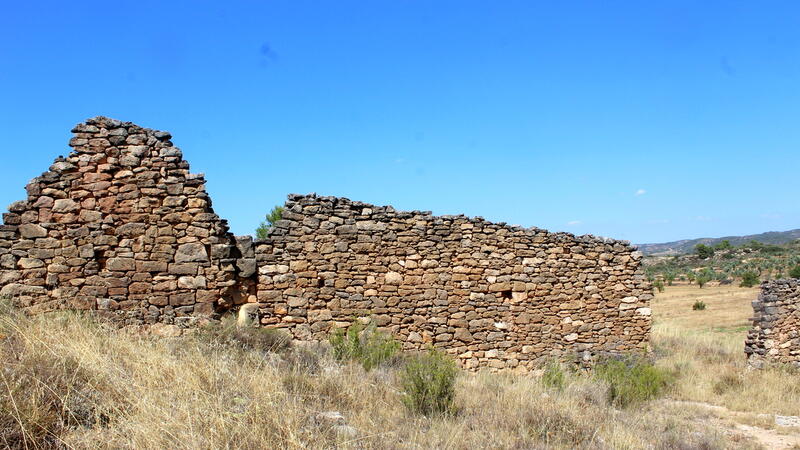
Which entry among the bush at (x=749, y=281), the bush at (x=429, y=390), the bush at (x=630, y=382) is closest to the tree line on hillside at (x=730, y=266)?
the bush at (x=749, y=281)

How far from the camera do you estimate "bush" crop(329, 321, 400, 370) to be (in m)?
8.35

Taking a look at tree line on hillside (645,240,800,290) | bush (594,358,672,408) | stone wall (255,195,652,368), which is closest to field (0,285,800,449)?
bush (594,358,672,408)

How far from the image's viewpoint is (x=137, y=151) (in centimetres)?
852

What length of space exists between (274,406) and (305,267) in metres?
4.69

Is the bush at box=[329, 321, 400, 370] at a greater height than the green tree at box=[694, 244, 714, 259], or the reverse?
the green tree at box=[694, 244, 714, 259]

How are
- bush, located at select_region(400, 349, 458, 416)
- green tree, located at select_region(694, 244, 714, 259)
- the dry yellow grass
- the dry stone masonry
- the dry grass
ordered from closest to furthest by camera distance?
1. bush, located at select_region(400, 349, 458, 416)
2. the dry stone masonry
3. the dry grass
4. the dry yellow grass
5. green tree, located at select_region(694, 244, 714, 259)

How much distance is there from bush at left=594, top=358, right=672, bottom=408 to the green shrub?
649mm

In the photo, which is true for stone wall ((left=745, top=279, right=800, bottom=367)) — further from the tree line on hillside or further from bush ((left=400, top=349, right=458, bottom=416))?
the tree line on hillside

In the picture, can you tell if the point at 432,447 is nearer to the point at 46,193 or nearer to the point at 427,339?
the point at 427,339

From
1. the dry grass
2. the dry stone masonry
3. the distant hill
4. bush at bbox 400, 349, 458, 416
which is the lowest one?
the dry grass

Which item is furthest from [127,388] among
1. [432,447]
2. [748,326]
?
[748,326]

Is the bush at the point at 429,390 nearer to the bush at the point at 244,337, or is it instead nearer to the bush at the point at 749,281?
the bush at the point at 244,337

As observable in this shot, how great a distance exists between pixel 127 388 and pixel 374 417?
7.22ft

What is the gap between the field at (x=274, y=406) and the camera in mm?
4199
